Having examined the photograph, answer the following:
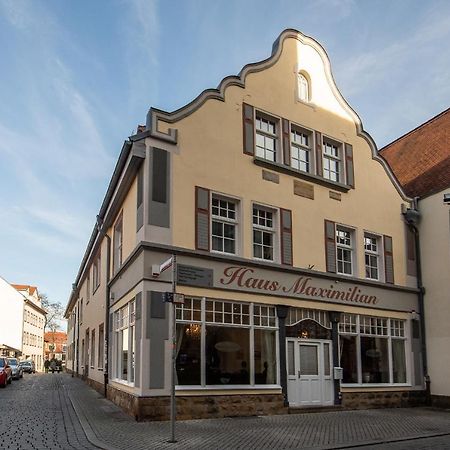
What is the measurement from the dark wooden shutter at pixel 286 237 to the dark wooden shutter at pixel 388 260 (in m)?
4.46

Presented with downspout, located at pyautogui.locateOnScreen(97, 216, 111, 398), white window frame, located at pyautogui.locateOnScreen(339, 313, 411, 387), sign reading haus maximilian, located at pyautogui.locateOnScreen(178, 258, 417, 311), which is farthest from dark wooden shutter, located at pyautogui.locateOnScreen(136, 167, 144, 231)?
white window frame, located at pyautogui.locateOnScreen(339, 313, 411, 387)

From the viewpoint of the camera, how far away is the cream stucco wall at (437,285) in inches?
768

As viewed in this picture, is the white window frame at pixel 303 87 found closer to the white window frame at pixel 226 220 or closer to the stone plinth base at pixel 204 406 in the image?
the white window frame at pixel 226 220

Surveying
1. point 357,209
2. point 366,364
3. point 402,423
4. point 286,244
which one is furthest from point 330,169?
point 402,423

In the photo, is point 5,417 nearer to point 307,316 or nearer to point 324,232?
point 307,316

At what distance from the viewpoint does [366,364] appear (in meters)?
18.6

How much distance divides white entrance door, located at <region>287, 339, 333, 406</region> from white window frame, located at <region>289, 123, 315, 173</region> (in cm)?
547

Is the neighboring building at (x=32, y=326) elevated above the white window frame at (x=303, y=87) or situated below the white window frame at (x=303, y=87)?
below

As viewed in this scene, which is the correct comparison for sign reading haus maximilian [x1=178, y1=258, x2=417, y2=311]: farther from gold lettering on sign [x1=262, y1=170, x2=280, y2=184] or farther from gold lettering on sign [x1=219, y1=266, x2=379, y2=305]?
gold lettering on sign [x1=262, y1=170, x2=280, y2=184]

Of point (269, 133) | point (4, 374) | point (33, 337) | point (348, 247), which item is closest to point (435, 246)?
point (348, 247)

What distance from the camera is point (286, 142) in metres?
18.1

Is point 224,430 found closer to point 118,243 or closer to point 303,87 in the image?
point 118,243

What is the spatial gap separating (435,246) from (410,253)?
90 cm

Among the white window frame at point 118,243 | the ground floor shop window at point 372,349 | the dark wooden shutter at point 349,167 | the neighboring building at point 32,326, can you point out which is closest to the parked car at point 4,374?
the white window frame at point 118,243
